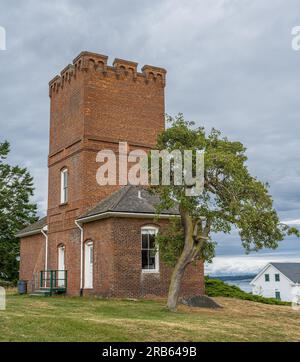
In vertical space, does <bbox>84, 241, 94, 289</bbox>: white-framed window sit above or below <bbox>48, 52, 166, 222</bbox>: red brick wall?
below

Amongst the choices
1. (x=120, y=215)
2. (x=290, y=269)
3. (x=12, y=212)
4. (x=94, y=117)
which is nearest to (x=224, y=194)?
(x=120, y=215)

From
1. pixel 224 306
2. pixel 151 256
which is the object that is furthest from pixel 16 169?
pixel 224 306

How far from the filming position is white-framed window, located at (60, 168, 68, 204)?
2714 centimetres

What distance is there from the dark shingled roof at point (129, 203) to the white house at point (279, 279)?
4656 centimetres

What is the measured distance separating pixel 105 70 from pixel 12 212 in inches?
739

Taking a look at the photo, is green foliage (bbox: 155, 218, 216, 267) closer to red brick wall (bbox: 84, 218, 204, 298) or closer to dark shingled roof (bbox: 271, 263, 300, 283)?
red brick wall (bbox: 84, 218, 204, 298)

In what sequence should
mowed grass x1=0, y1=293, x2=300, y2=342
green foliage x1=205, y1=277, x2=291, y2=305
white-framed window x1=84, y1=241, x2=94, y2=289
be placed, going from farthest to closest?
green foliage x1=205, y1=277, x2=291, y2=305, white-framed window x1=84, y1=241, x2=94, y2=289, mowed grass x1=0, y1=293, x2=300, y2=342

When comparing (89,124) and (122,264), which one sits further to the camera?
(89,124)

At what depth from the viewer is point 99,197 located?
25.2m

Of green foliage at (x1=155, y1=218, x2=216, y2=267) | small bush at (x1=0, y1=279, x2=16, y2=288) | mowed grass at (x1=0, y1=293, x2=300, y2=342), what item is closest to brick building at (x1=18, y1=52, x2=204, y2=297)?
green foliage at (x1=155, y1=218, x2=216, y2=267)

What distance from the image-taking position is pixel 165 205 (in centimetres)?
1786

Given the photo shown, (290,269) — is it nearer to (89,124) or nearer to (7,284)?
(7,284)

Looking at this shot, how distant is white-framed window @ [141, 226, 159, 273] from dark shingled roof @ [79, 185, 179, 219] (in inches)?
37.8

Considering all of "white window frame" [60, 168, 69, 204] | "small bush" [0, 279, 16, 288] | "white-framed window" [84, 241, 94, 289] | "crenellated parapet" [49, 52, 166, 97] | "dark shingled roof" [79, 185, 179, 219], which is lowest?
"small bush" [0, 279, 16, 288]
